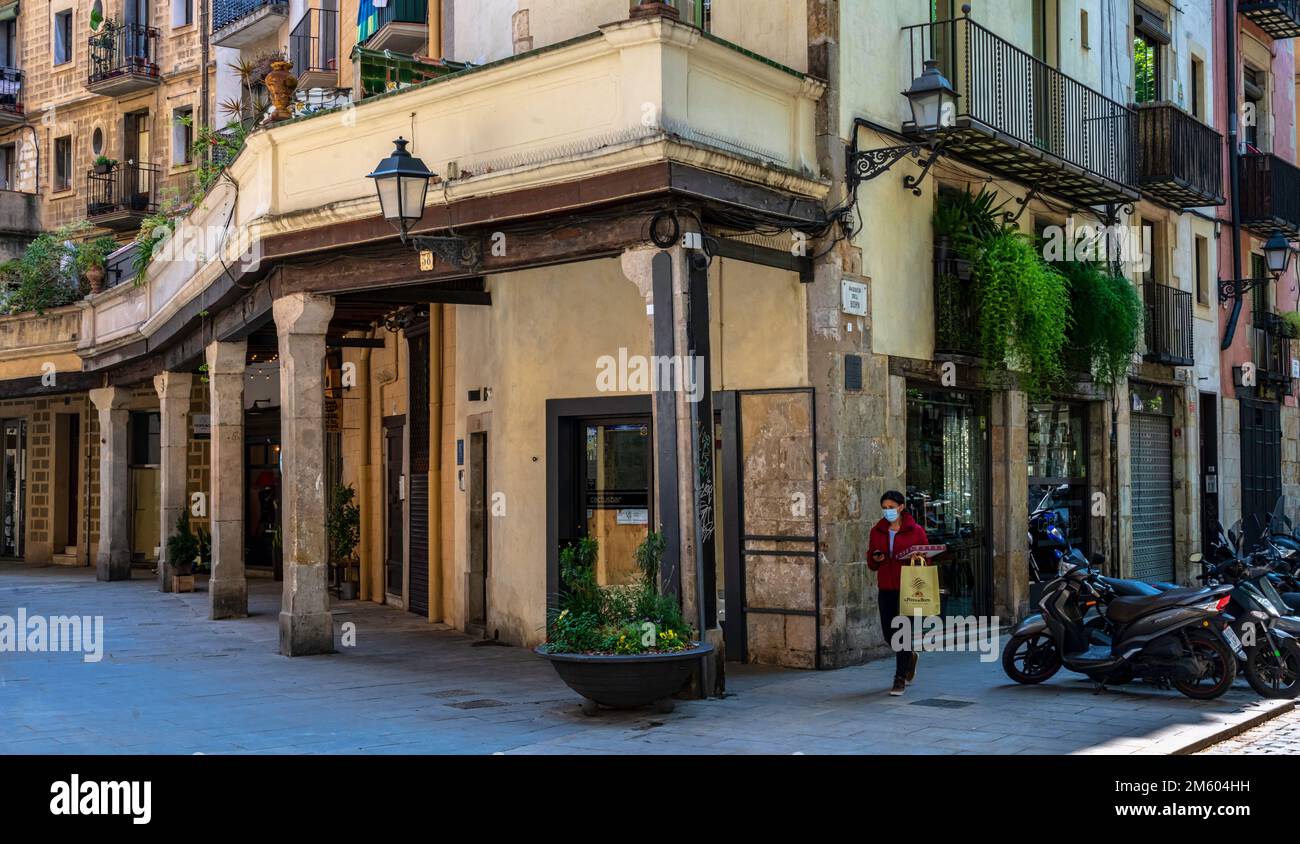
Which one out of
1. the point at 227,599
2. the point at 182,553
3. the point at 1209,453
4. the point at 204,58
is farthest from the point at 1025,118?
the point at 204,58

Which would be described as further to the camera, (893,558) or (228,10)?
(228,10)

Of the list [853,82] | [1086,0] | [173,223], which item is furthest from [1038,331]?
[173,223]

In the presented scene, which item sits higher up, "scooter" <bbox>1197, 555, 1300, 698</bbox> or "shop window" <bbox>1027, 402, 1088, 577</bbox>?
"shop window" <bbox>1027, 402, 1088, 577</bbox>

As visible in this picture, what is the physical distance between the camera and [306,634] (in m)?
13.4

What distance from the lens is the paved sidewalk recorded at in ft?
28.1

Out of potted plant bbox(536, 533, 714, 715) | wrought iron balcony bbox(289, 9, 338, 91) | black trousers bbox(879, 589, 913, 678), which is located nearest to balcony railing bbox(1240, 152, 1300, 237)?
black trousers bbox(879, 589, 913, 678)

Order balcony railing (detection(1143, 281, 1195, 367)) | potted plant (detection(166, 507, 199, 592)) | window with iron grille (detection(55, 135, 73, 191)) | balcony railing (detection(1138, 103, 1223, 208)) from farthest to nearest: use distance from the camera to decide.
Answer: window with iron grille (detection(55, 135, 73, 191)) → potted plant (detection(166, 507, 199, 592)) → balcony railing (detection(1143, 281, 1195, 367)) → balcony railing (detection(1138, 103, 1223, 208))

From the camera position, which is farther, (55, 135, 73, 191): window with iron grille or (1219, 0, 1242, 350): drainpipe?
(55, 135, 73, 191): window with iron grille

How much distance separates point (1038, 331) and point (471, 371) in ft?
20.2

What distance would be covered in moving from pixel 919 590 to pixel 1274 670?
2.73m

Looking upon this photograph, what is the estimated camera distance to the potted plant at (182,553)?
68.4 ft

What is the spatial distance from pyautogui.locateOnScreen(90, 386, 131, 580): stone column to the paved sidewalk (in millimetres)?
10156

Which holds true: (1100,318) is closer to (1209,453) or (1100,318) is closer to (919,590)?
(1209,453)

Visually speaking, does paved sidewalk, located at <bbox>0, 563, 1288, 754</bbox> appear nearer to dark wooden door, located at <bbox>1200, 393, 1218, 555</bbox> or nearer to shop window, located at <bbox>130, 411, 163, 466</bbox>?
dark wooden door, located at <bbox>1200, 393, 1218, 555</bbox>
